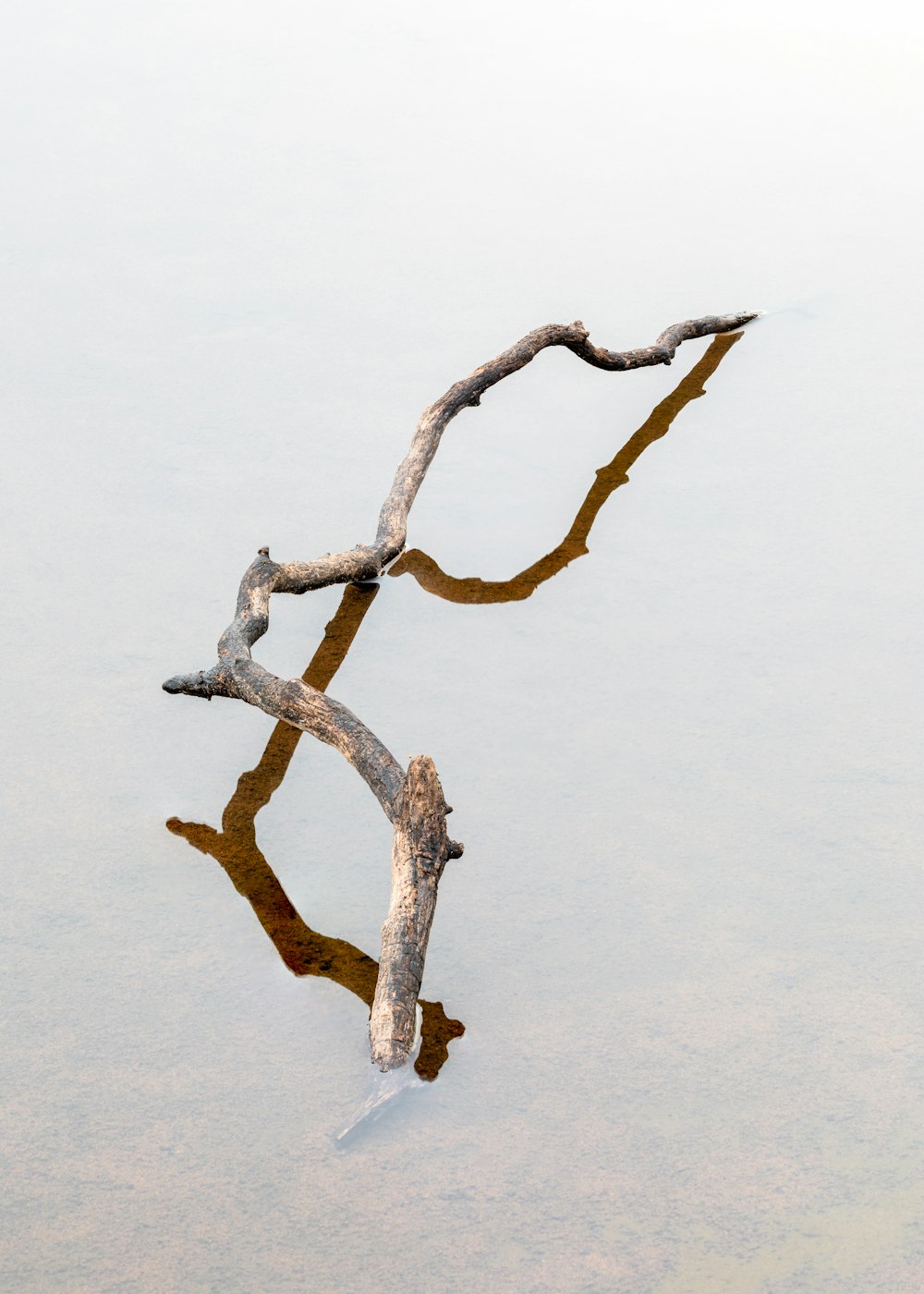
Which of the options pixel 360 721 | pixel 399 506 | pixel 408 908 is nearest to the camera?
pixel 408 908

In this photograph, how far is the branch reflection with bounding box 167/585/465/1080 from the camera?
6.35 ft

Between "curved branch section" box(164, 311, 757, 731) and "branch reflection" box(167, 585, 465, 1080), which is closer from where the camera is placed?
"branch reflection" box(167, 585, 465, 1080)

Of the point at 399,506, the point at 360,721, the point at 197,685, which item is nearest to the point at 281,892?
the point at 360,721

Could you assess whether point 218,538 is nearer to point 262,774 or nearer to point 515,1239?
point 262,774

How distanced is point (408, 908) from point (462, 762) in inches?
20.3

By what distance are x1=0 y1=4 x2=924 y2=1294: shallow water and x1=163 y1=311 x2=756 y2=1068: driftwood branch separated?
3.5 inches

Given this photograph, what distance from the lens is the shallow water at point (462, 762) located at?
1.72 meters

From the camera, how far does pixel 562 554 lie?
3062 mm

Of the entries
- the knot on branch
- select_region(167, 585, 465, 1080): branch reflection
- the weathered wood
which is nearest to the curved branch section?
the knot on branch

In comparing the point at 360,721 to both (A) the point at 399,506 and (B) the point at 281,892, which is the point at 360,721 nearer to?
(B) the point at 281,892

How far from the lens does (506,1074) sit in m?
1.87

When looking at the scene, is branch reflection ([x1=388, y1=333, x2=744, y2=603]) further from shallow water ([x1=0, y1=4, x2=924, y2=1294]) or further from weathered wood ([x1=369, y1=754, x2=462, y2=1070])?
weathered wood ([x1=369, y1=754, x2=462, y2=1070])

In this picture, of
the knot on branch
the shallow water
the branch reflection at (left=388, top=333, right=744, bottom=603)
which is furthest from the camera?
the branch reflection at (left=388, top=333, right=744, bottom=603)

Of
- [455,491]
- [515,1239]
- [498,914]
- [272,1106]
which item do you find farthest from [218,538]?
[515,1239]
